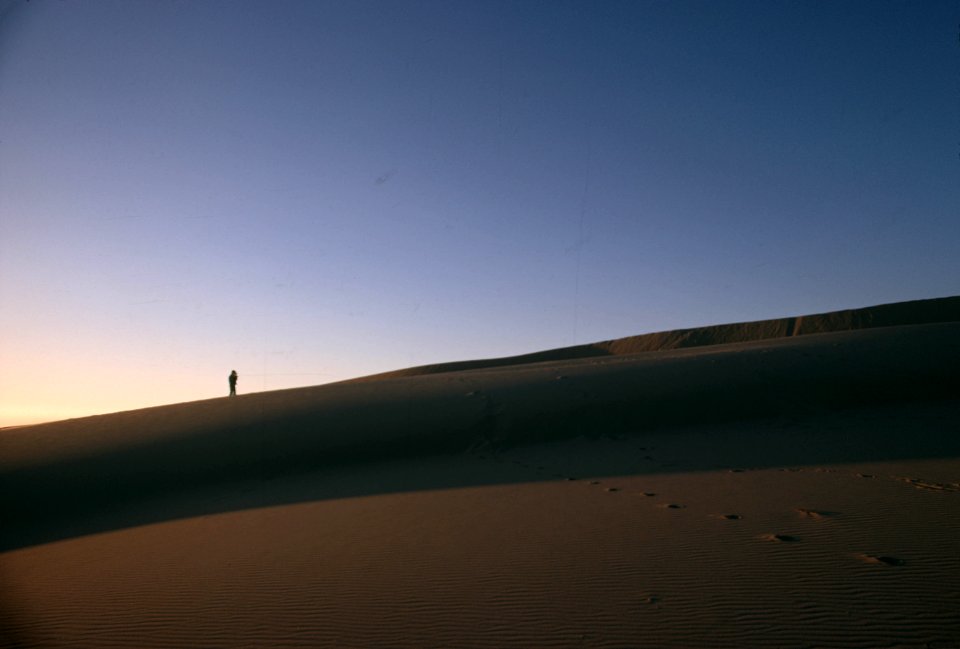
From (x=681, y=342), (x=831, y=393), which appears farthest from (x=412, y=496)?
(x=681, y=342)

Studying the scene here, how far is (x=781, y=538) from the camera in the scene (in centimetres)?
590

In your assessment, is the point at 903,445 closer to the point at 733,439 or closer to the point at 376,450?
the point at 733,439

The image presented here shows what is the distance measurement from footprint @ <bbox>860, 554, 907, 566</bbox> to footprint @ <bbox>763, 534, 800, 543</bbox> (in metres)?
0.64

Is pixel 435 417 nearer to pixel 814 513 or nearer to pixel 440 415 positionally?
pixel 440 415

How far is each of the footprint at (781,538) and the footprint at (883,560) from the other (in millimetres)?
645

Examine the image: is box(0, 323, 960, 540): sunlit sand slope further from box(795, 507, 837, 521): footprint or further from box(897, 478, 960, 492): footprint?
box(795, 507, 837, 521): footprint

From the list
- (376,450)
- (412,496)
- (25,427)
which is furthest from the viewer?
(25,427)

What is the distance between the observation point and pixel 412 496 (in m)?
9.70

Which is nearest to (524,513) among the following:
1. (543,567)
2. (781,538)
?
(543,567)

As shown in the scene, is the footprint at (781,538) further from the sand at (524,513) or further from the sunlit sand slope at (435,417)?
the sunlit sand slope at (435,417)

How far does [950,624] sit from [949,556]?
1.58 m

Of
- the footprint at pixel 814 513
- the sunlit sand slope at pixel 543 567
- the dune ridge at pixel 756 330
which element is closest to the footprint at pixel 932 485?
the sunlit sand slope at pixel 543 567

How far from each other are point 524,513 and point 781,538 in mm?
3120

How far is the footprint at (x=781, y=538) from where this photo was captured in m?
5.82
